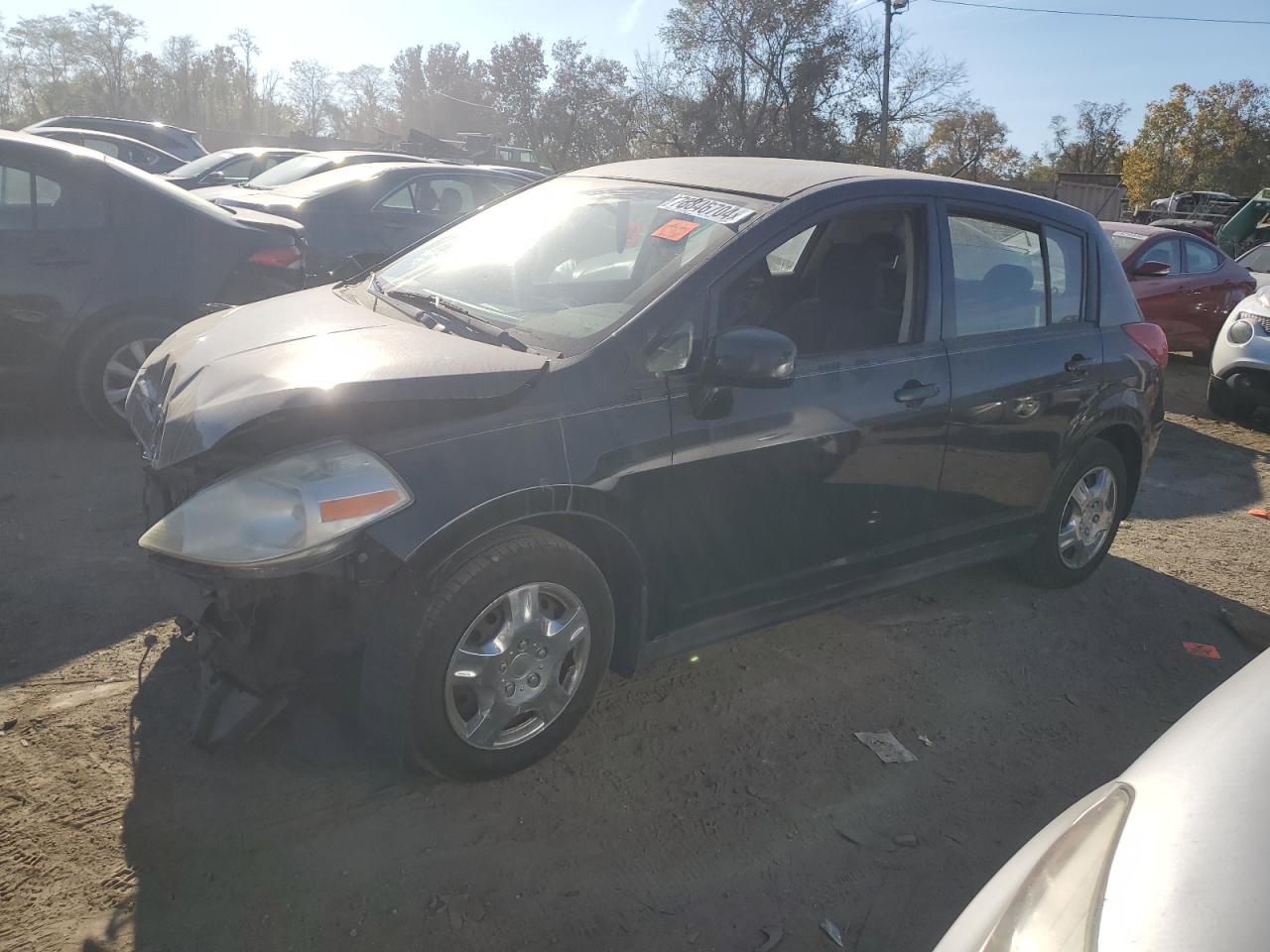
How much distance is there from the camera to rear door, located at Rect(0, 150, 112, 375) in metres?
5.31

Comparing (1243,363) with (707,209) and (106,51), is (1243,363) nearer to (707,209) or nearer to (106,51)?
(707,209)

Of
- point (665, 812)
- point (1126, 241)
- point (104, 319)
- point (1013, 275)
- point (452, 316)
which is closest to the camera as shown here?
point (665, 812)

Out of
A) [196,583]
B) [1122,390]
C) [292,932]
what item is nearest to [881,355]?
[1122,390]

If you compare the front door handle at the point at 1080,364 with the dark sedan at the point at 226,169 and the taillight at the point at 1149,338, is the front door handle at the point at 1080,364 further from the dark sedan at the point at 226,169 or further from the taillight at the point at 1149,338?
the dark sedan at the point at 226,169

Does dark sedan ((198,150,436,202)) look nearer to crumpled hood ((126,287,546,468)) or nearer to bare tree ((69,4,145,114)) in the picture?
crumpled hood ((126,287,546,468))

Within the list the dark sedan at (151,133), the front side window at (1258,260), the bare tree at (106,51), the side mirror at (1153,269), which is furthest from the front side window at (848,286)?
the bare tree at (106,51)

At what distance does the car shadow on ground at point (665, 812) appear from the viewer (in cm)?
246

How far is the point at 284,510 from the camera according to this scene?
2.46 metres

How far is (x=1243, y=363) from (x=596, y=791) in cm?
801

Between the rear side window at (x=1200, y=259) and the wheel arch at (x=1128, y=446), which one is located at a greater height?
the rear side window at (x=1200, y=259)

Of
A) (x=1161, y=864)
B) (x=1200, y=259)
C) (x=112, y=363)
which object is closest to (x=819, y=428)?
(x=1161, y=864)

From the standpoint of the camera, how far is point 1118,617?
4676 mm

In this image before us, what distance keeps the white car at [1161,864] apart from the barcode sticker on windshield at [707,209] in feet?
6.82

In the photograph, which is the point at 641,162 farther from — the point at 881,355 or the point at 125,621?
the point at 125,621
